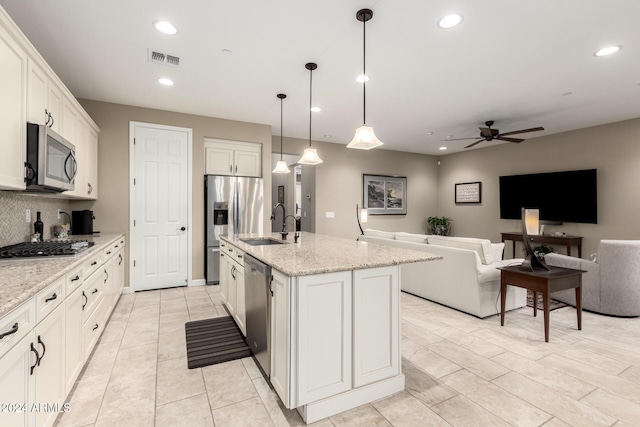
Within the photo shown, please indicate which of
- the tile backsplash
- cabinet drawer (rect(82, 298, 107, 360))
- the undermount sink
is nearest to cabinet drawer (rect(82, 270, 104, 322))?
cabinet drawer (rect(82, 298, 107, 360))

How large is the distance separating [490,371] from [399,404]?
2.84ft

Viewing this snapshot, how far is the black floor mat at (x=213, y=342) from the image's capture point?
8.11ft

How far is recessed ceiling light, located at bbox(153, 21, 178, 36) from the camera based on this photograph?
241 cm

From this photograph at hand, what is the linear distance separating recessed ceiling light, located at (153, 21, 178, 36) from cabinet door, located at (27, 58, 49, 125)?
2.93 feet

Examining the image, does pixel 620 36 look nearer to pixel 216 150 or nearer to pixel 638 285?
pixel 638 285

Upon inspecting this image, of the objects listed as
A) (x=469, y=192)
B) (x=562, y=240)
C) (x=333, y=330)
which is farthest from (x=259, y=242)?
(x=469, y=192)

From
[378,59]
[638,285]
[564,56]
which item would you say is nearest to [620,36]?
[564,56]

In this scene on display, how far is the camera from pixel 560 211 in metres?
5.55

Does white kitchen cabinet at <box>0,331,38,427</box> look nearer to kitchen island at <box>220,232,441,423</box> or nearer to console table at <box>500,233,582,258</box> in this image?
kitchen island at <box>220,232,441,423</box>

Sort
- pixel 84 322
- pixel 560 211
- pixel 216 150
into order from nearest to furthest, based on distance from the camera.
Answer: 1. pixel 84 322
2. pixel 216 150
3. pixel 560 211

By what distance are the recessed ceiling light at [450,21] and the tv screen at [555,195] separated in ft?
15.0

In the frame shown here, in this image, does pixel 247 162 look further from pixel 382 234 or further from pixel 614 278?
pixel 614 278

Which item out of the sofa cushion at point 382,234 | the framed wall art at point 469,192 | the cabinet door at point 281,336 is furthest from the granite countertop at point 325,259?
the framed wall art at point 469,192

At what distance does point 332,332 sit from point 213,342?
1479mm
